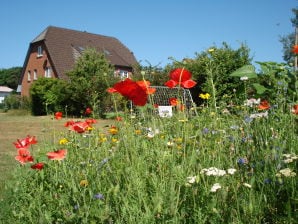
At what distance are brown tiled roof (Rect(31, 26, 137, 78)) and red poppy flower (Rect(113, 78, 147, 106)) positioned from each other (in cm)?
3005

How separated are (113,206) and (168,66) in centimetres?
2014

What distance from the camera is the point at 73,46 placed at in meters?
34.8

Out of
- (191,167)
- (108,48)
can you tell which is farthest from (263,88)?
(108,48)

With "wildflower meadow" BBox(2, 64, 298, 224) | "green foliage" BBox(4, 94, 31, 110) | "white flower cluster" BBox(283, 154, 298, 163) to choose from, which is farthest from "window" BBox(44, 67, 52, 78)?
"white flower cluster" BBox(283, 154, 298, 163)

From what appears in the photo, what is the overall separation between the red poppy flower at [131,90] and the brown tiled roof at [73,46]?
30051 millimetres

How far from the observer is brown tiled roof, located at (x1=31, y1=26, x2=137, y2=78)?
3269 centimetres

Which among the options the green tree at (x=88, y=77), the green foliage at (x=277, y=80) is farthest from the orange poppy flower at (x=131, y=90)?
the green tree at (x=88, y=77)

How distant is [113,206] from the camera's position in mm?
2291

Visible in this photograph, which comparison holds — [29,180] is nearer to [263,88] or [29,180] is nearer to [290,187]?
[263,88]

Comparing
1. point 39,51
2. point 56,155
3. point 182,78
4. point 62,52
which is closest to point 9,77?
point 39,51

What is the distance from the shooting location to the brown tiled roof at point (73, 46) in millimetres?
32688

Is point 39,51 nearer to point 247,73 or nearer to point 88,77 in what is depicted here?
point 88,77

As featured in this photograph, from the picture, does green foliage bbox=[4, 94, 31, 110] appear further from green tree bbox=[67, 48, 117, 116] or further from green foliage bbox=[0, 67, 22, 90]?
green foliage bbox=[0, 67, 22, 90]

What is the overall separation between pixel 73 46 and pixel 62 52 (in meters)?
1.79
